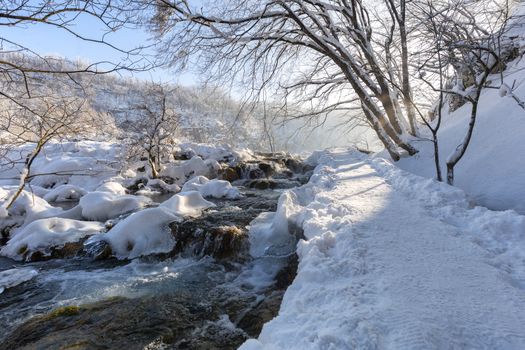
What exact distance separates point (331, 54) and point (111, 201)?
8778mm

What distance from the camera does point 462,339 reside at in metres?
1.95

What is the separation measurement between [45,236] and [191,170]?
13.1 m

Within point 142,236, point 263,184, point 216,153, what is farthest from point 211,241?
point 216,153

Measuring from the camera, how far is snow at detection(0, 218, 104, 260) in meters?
6.72

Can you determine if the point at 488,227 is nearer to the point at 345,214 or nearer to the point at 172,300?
the point at 345,214

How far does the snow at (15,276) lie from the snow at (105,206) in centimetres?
378

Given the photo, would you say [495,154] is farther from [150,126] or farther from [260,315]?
[150,126]

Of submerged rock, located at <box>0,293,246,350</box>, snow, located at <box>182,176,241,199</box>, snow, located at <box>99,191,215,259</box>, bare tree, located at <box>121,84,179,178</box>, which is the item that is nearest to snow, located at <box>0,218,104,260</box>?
snow, located at <box>99,191,215,259</box>

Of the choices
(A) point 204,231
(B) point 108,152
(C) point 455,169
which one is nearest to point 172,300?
(A) point 204,231

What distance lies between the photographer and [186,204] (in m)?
8.91

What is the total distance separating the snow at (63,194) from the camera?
14.1 metres

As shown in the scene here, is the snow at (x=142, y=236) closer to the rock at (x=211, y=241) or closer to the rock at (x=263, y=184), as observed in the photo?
the rock at (x=211, y=241)

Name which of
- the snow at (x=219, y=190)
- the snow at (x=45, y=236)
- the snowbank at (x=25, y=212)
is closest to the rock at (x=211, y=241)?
the snow at (x=45, y=236)

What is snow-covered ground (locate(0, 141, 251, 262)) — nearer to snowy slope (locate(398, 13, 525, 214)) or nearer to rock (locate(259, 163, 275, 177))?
rock (locate(259, 163, 275, 177))
